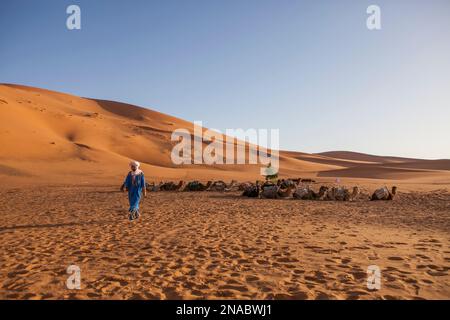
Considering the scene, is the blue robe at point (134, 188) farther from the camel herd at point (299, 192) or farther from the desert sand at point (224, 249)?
the camel herd at point (299, 192)

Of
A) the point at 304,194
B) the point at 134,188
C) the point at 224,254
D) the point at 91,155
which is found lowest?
the point at 224,254

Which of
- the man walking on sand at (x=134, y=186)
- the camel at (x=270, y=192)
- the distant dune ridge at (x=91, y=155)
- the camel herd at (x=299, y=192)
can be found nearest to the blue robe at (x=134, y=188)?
the man walking on sand at (x=134, y=186)

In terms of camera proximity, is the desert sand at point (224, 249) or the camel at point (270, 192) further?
the camel at point (270, 192)

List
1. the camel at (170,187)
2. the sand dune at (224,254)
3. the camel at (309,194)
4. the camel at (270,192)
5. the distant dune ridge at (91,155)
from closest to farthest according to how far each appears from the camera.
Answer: the sand dune at (224,254), the camel at (309,194), the camel at (270,192), the camel at (170,187), the distant dune ridge at (91,155)

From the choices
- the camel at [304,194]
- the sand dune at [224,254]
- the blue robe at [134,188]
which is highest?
the blue robe at [134,188]

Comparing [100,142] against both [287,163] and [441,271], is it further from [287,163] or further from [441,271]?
[441,271]

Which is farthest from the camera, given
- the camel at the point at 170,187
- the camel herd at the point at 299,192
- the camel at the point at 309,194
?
the camel at the point at 170,187

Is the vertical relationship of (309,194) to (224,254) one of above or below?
above

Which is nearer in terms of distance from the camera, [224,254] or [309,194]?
[224,254]

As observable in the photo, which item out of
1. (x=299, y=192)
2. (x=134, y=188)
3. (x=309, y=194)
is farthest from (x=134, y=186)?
(x=309, y=194)

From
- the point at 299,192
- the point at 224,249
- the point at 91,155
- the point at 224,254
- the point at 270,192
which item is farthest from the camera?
the point at 91,155

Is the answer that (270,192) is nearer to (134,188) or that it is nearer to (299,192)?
(299,192)

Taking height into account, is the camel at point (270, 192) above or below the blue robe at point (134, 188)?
below
